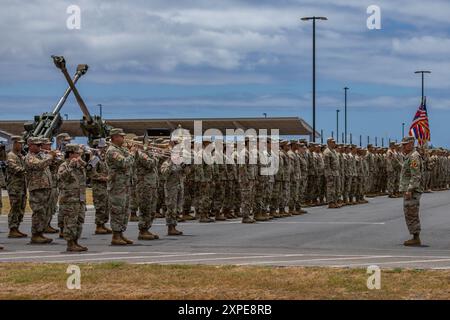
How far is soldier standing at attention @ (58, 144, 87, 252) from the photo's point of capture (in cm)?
1708

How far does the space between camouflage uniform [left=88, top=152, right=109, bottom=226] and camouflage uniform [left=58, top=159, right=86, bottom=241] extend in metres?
3.60

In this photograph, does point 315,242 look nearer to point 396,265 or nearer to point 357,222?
point 396,265

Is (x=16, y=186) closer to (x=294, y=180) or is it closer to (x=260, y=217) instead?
(x=260, y=217)

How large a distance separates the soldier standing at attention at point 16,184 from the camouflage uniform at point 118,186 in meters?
2.82

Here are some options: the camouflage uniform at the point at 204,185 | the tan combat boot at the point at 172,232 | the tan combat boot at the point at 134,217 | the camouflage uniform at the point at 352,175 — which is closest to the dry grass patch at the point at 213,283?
the tan combat boot at the point at 172,232

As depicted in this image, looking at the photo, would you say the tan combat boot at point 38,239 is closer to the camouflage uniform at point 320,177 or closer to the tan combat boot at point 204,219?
the tan combat boot at point 204,219

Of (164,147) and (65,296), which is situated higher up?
(164,147)

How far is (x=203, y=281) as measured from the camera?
12.7 m

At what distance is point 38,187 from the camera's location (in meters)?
19.1

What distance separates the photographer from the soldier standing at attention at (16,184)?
66.5 ft
